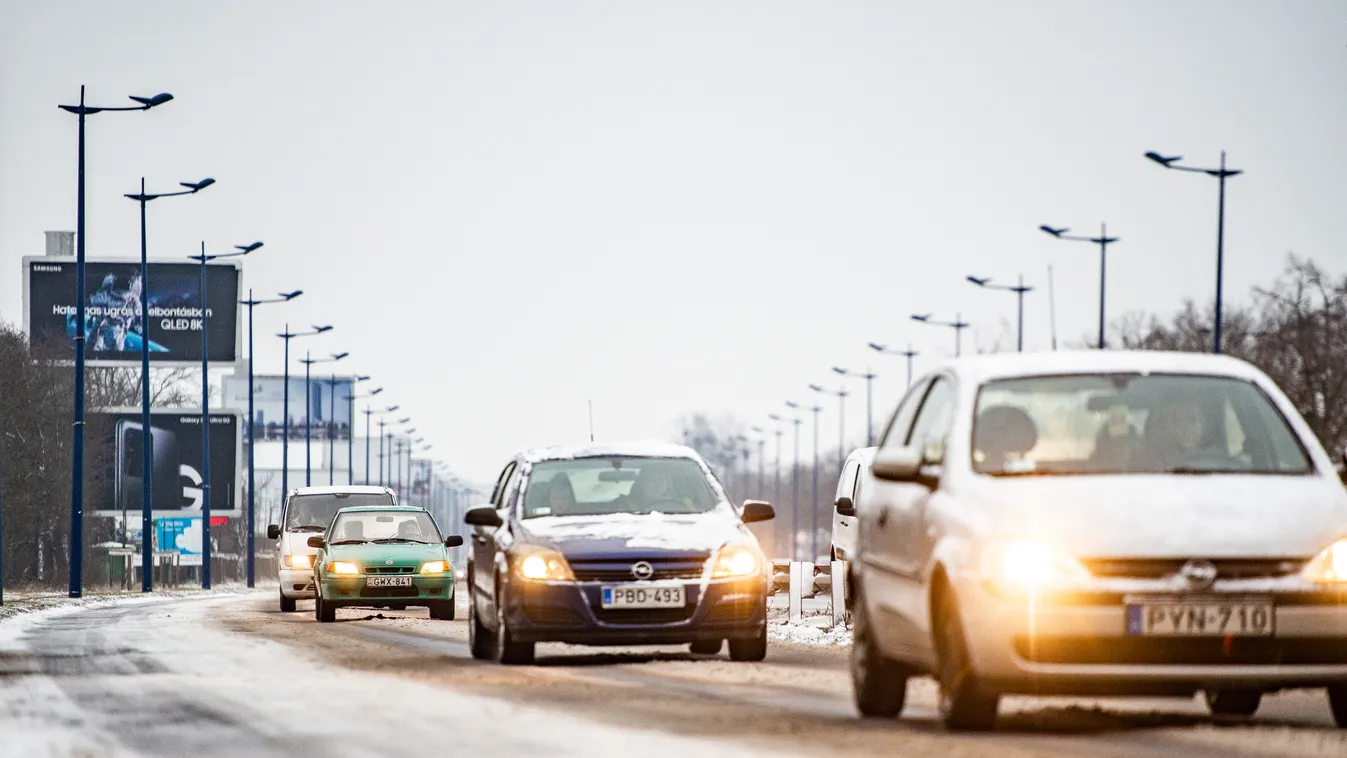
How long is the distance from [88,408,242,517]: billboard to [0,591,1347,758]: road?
219 feet

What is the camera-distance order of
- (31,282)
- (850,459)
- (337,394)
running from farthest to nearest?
1. (337,394)
2. (31,282)
3. (850,459)

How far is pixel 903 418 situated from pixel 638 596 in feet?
18.2

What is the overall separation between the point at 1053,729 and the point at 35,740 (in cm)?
471

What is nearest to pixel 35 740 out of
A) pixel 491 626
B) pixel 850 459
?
pixel 491 626

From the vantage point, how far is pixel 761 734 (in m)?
11.6

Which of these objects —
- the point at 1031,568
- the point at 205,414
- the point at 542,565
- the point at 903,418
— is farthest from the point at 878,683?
the point at 205,414

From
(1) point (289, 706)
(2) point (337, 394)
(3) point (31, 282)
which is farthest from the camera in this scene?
(2) point (337, 394)

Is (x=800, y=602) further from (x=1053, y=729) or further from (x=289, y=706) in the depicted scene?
(x=1053, y=729)

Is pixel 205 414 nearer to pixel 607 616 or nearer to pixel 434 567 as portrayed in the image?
pixel 434 567

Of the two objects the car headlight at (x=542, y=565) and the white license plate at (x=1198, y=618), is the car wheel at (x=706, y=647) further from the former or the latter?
the white license plate at (x=1198, y=618)

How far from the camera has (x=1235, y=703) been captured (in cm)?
1277

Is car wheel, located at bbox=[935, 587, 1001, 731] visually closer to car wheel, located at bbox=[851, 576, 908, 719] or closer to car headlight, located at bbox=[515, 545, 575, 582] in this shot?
car wheel, located at bbox=[851, 576, 908, 719]

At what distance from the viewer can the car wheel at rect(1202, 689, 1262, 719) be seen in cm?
1271

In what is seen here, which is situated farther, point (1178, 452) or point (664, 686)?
point (664, 686)
